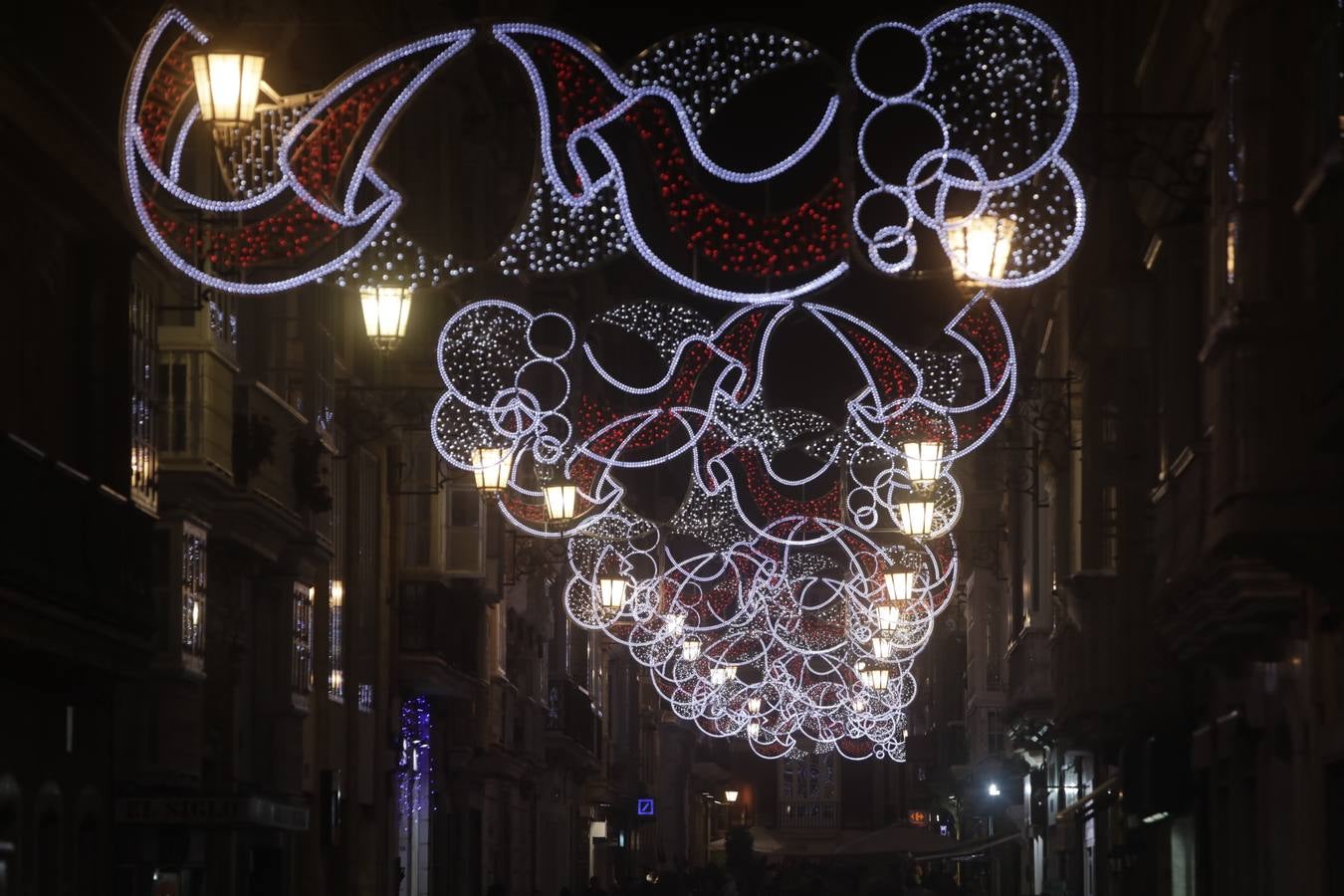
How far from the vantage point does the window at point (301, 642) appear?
87.8 ft

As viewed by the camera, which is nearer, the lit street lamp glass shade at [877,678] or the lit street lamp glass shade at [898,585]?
the lit street lamp glass shade at [898,585]

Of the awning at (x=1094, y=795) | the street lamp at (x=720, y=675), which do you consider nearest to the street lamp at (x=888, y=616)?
the awning at (x=1094, y=795)

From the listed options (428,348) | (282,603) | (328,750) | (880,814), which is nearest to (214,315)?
(282,603)

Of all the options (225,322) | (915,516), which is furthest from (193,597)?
(915,516)

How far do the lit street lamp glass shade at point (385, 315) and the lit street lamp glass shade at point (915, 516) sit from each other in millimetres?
6850

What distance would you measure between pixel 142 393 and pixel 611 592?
15.3m

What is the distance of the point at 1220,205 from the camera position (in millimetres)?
15734

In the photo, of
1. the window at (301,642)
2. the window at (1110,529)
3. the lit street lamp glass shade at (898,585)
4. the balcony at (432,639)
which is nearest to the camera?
the window at (1110,529)

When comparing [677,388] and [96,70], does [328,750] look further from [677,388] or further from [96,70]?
[96,70]

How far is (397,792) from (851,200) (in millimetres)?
23173

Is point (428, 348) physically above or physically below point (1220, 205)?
above

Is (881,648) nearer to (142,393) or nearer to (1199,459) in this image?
(142,393)

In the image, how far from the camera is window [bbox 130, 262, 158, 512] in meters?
20.2

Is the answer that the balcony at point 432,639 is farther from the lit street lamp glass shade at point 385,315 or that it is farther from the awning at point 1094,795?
the lit street lamp glass shade at point 385,315
